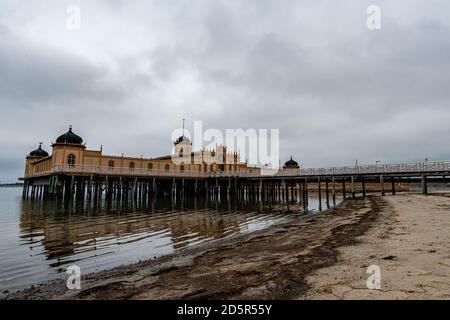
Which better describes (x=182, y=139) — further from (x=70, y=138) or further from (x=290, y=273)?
(x=290, y=273)

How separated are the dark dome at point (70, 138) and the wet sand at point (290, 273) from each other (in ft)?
123

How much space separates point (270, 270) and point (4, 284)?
20.9ft

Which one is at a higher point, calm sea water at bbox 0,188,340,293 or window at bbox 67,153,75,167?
window at bbox 67,153,75,167

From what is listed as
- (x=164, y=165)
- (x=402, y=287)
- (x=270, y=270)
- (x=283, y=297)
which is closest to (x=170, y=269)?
(x=270, y=270)

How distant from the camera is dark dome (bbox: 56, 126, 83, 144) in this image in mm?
40250

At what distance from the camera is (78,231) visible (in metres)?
14.5

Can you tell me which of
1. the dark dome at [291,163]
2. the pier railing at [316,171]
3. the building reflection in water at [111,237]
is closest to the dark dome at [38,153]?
the pier railing at [316,171]

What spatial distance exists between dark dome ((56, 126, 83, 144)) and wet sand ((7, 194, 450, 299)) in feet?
123

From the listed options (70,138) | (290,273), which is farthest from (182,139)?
(290,273)

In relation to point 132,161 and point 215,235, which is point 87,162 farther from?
point 215,235

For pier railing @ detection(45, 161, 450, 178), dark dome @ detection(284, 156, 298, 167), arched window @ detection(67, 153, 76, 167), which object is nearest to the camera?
pier railing @ detection(45, 161, 450, 178)
